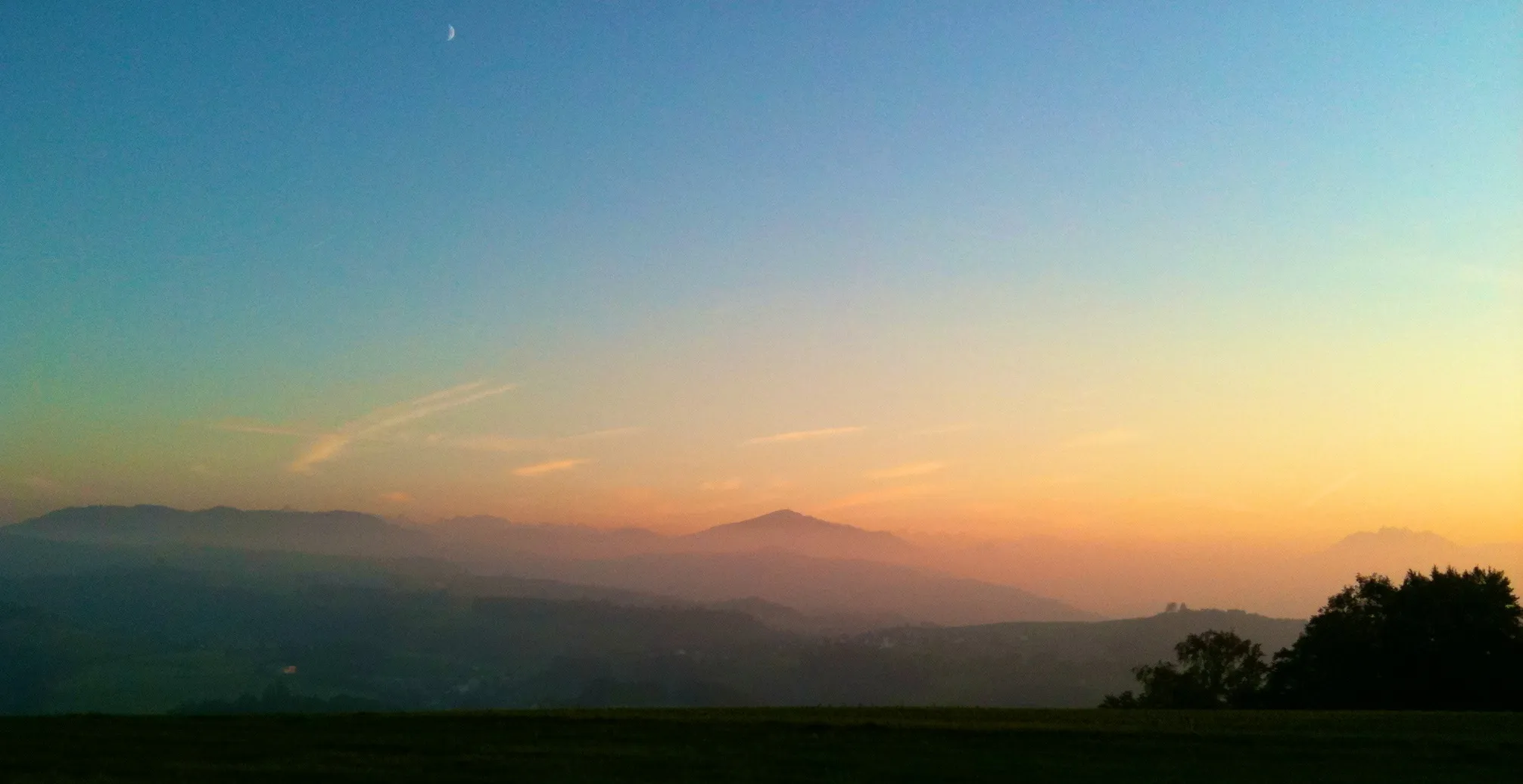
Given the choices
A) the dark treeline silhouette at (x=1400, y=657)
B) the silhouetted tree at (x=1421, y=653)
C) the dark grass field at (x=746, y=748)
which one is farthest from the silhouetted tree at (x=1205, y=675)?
the dark grass field at (x=746, y=748)

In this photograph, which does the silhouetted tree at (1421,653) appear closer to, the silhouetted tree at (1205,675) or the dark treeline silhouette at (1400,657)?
the dark treeline silhouette at (1400,657)

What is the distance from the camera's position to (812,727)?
97.7ft

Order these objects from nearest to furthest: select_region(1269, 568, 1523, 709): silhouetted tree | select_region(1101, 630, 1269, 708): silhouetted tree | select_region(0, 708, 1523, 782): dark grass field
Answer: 1. select_region(0, 708, 1523, 782): dark grass field
2. select_region(1269, 568, 1523, 709): silhouetted tree
3. select_region(1101, 630, 1269, 708): silhouetted tree

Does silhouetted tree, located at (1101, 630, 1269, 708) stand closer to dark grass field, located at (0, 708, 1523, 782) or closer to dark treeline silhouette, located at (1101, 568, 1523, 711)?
dark treeline silhouette, located at (1101, 568, 1523, 711)

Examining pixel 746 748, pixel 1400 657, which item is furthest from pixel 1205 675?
pixel 746 748

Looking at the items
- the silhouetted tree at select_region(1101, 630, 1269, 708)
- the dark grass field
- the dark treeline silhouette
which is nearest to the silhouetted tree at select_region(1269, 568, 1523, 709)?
the dark treeline silhouette

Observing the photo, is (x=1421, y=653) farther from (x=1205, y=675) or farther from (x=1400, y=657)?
(x=1205, y=675)

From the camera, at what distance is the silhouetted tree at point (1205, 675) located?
63625 mm

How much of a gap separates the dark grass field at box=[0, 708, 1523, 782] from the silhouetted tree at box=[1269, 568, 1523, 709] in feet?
88.8

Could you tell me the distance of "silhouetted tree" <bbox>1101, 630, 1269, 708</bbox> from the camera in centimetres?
6362

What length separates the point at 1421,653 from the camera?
2263 inches

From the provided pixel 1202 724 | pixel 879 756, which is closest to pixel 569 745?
pixel 879 756

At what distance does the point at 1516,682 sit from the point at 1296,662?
11368 millimetres

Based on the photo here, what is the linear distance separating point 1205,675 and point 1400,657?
12478 mm
